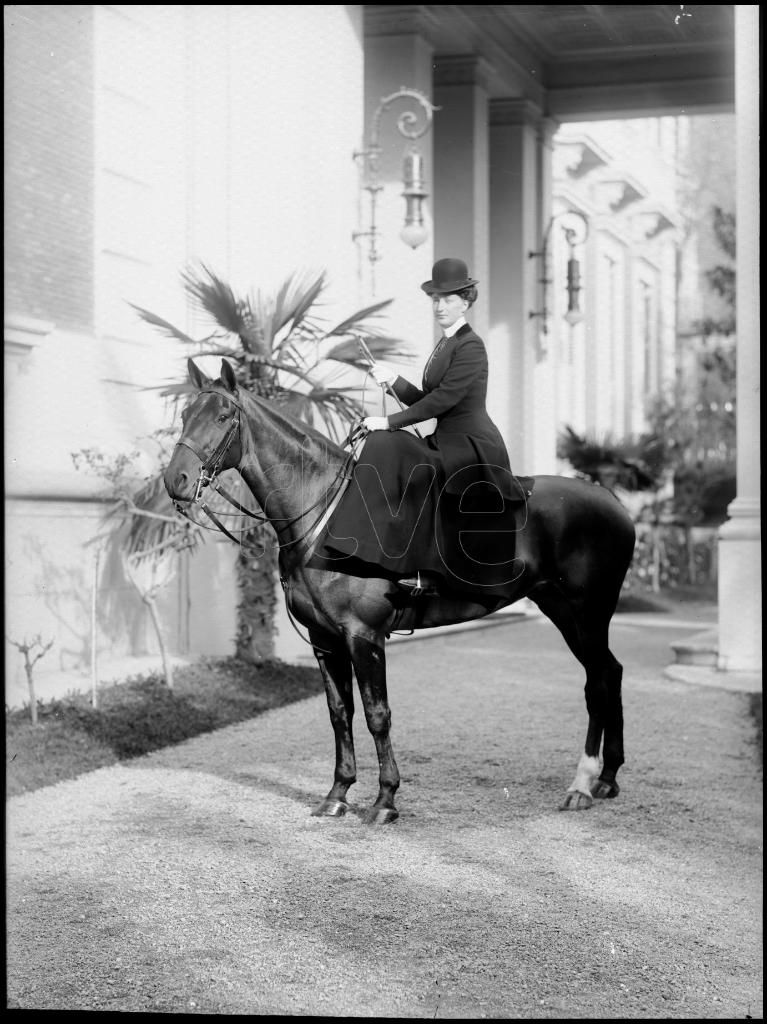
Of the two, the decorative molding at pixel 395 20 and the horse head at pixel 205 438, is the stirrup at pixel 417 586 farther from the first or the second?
the decorative molding at pixel 395 20

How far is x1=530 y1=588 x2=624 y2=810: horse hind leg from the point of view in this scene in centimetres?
473

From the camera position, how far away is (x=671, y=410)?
20.0 meters

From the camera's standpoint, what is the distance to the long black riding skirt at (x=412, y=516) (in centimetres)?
440

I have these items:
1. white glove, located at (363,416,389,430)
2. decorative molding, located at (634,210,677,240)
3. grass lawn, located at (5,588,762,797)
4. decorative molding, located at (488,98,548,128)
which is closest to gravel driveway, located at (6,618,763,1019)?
grass lawn, located at (5,588,762,797)

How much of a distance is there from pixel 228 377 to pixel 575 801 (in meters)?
2.24

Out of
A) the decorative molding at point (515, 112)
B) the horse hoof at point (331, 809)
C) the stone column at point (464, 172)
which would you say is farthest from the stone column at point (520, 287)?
the horse hoof at point (331, 809)

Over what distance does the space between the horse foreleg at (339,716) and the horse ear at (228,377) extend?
3.66 feet

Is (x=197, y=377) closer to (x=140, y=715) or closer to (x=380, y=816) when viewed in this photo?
(x=380, y=816)

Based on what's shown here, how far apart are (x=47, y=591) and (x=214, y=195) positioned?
268 cm

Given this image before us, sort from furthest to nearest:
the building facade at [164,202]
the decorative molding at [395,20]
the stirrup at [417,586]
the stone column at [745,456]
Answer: the decorative molding at [395,20], the stone column at [745,456], the building facade at [164,202], the stirrup at [417,586]

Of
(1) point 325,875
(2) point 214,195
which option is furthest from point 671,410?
(1) point 325,875

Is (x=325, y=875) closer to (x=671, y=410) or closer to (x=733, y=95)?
(x=733, y=95)

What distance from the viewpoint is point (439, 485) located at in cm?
439

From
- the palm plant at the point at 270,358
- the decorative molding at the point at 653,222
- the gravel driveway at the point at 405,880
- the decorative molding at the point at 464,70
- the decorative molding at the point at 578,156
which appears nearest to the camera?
the gravel driveway at the point at 405,880
